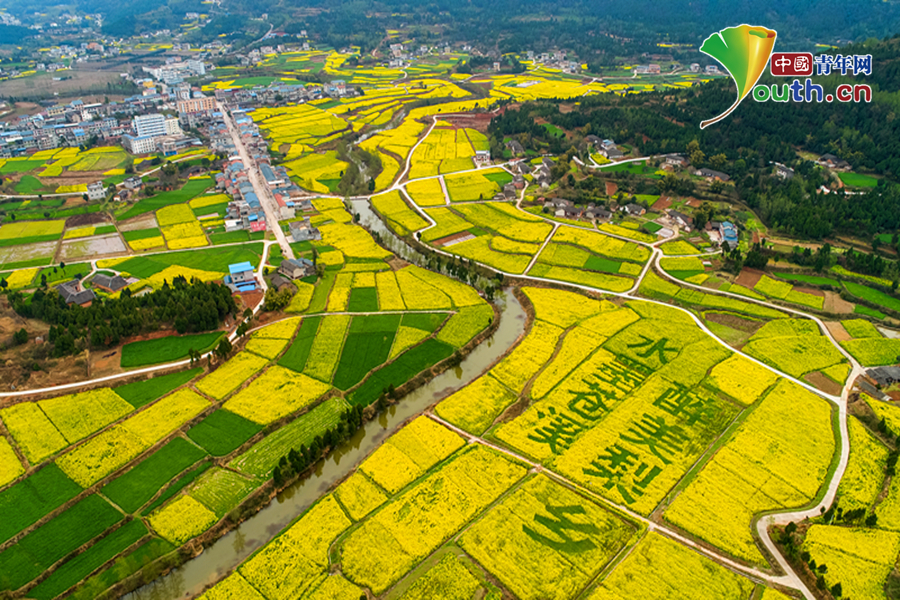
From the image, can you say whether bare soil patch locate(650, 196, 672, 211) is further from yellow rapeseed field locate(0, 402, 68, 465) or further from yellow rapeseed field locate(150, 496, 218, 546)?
yellow rapeseed field locate(0, 402, 68, 465)

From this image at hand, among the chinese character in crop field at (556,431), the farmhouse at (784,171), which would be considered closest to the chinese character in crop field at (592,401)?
the chinese character in crop field at (556,431)

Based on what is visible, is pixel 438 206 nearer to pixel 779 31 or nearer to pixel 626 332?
pixel 626 332

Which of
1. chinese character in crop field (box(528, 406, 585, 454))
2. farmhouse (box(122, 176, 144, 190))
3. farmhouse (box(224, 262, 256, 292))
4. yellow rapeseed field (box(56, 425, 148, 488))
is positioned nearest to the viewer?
yellow rapeseed field (box(56, 425, 148, 488))

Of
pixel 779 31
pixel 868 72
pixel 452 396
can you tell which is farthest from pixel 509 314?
pixel 779 31

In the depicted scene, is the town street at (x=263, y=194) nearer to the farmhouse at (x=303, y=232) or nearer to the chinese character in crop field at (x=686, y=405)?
the farmhouse at (x=303, y=232)

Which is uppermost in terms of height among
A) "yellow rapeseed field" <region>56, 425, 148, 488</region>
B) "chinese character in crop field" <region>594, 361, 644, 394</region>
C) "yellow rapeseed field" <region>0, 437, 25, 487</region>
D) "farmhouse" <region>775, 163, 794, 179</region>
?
"farmhouse" <region>775, 163, 794, 179</region>

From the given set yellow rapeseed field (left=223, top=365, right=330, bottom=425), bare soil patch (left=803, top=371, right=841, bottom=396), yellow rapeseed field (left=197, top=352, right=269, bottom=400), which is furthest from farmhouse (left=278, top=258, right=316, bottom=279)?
bare soil patch (left=803, top=371, right=841, bottom=396)
